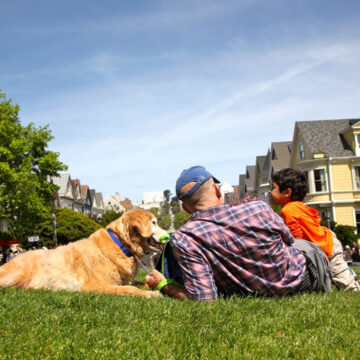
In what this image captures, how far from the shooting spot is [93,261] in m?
5.13

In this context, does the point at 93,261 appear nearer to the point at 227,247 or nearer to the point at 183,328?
the point at 227,247

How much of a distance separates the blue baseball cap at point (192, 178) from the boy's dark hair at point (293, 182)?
210cm

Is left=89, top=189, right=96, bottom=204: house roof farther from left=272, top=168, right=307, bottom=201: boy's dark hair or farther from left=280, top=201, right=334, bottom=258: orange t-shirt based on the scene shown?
left=280, top=201, right=334, bottom=258: orange t-shirt

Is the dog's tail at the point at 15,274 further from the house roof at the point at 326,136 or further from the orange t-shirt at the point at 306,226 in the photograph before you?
the house roof at the point at 326,136

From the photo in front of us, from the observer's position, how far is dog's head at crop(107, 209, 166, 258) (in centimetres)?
515

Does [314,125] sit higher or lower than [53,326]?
higher

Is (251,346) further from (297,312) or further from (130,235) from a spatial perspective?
(130,235)

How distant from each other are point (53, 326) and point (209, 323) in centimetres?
111

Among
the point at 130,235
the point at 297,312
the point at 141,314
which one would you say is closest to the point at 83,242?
the point at 130,235

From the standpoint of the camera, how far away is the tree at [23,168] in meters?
28.2

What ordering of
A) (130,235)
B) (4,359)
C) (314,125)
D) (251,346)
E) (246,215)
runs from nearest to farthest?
1. (4,359)
2. (251,346)
3. (246,215)
4. (130,235)
5. (314,125)

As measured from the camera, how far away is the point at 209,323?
2766 mm

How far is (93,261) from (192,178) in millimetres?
2416

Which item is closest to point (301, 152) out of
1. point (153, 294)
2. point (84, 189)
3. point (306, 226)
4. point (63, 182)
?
point (306, 226)
